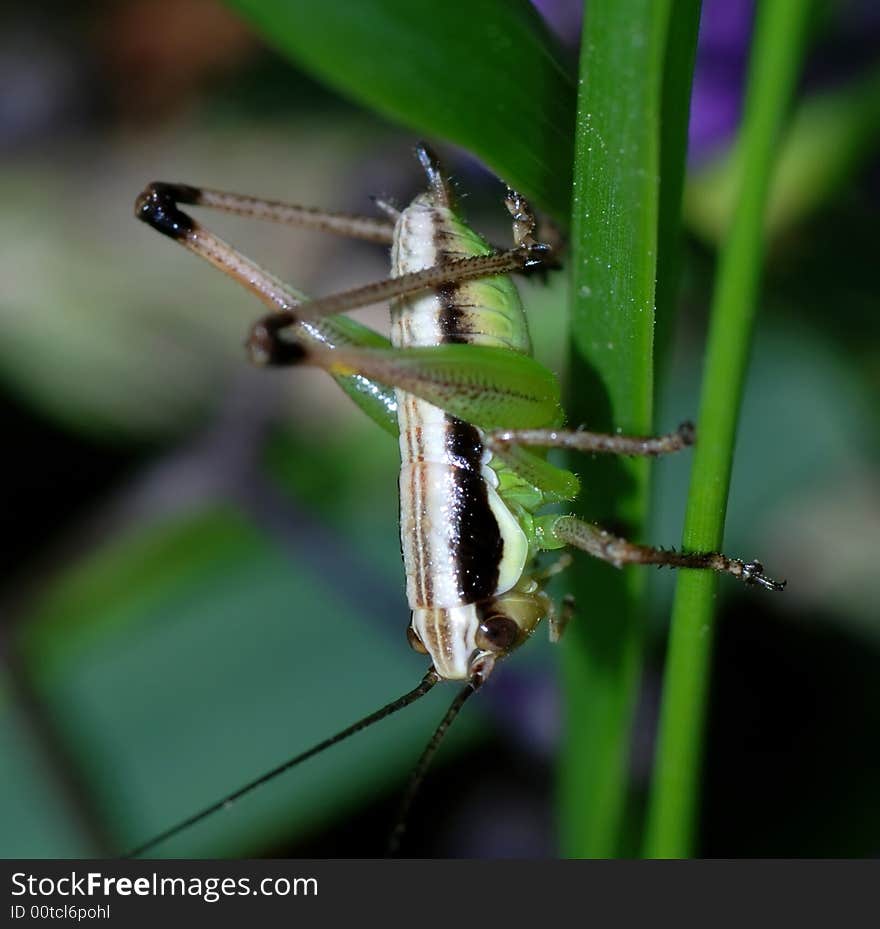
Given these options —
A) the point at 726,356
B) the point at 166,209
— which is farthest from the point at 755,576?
the point at 166,209

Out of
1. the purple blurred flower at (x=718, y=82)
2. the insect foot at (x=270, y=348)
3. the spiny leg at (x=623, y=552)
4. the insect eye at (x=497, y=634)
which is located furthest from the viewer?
the purple blurred flower at (x=718, y=82)

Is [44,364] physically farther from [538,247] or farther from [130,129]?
[538,247]

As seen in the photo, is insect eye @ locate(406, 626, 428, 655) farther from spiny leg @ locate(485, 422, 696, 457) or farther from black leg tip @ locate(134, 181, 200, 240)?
black leg tip @ locate(134, 181, 200, 240)

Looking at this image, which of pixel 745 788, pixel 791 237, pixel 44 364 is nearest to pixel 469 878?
pixel 745 788

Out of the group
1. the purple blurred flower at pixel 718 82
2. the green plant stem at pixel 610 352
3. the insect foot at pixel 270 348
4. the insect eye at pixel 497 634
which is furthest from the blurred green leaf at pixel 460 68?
the purple blurred flower at pixel 718 82

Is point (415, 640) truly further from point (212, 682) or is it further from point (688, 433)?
point (212, 682)

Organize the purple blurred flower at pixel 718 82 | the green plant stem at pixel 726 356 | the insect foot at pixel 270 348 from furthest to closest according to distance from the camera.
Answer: the purple blurred flower at pixel 718 82, the insect foot at pixel 270 348, the green plant stem at pixel 726 356

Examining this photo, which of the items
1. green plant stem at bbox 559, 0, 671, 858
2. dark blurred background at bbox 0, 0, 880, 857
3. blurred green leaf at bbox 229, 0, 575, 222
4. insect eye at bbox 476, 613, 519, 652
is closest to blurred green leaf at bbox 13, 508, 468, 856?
dark blurred background at bbox 0, 0, 880, 857

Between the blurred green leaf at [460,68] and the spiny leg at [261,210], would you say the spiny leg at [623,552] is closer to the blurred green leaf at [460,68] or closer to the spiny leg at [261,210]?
the blurred green leaf at [460,68]
